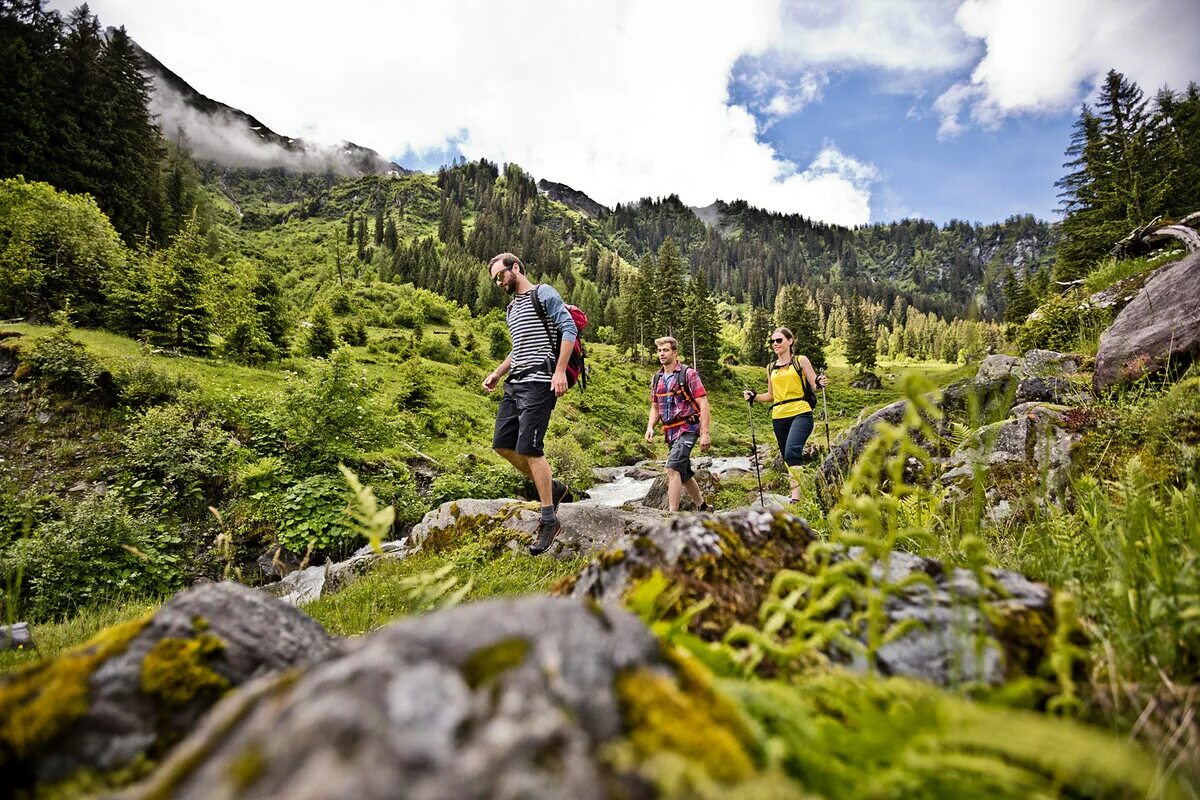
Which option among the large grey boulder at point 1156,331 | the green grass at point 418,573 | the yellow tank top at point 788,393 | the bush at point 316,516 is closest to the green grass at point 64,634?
the green grass at point 418,573

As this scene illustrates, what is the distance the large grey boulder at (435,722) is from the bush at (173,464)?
1143 cm

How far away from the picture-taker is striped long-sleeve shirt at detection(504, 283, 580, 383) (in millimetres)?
5770

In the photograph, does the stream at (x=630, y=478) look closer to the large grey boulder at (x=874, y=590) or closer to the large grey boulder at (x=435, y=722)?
the large grey boulder at (x=874, y=590)

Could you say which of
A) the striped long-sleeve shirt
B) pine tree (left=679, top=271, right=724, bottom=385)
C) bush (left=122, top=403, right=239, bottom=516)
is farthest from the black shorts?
pine tree (left=679, top=271, right=724, bottom=385)

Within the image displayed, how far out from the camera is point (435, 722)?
627mm

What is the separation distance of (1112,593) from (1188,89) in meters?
49.8

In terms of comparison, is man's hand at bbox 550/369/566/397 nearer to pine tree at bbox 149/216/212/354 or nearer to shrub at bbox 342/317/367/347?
pine tree at bbox 149/216/212/354

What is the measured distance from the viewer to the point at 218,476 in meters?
9.91

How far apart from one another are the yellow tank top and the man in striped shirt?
3.80 metres

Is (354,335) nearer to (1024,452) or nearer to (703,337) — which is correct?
(1024,452)

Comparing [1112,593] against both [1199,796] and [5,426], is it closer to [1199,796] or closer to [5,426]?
[1199,796]

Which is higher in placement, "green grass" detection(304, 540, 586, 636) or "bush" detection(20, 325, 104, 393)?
"bush" detection(20, 325, 104, 393)

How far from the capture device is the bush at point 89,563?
650 centimetres

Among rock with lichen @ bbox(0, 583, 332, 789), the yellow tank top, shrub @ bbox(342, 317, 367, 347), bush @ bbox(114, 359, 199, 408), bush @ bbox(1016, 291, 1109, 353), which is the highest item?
bush @ bbox(1016, 291, 1109, 353)
